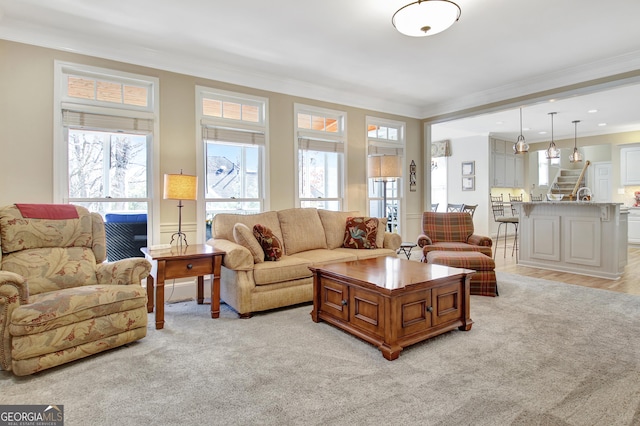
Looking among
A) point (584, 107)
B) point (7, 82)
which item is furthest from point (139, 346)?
point (584, 107)

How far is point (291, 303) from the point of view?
343 cm

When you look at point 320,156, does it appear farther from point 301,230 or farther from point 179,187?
point 179,187

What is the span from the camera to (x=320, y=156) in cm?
518

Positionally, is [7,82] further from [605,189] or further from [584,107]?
[605,189]

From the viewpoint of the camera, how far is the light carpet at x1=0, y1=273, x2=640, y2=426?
1744 mm

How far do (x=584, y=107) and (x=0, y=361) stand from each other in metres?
8.30

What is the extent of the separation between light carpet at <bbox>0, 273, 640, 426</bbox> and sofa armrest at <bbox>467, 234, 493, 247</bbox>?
58.1 inches

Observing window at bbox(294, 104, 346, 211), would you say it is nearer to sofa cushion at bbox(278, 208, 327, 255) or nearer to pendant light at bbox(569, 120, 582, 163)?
sofa cushion at bbox(278, 208, 327, 255)

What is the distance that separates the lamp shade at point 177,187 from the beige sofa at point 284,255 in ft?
1.84

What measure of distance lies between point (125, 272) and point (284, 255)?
1.59m

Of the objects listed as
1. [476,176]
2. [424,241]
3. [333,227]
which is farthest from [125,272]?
[476,176]

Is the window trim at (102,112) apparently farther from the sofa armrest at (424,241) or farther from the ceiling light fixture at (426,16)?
the sofa armrest at (424,241)

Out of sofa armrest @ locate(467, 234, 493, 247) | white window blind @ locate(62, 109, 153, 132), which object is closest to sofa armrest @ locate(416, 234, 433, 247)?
sofa armrest @ locate(467, 234, 493, 247)

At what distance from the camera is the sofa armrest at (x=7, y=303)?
207 centimetres
